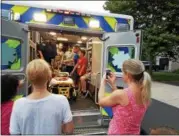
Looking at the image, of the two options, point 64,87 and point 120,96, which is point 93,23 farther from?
point 120,96

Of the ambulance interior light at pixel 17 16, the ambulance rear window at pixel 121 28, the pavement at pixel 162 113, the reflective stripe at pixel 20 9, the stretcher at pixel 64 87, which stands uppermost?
the reflective stripe at pixel 20 9

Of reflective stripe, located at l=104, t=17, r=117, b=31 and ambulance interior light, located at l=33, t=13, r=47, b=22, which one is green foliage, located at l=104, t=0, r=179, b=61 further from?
ambulance interior light, located at l=33, t=13, r=47, b=22

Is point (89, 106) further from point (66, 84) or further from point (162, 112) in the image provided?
point (162, 112)

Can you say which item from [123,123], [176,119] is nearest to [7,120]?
[123,123]

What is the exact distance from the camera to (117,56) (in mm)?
5172

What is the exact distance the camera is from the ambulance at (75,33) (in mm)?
4270

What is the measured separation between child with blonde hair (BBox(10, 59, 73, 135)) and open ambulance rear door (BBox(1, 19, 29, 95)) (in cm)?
183

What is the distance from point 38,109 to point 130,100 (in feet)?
2.74

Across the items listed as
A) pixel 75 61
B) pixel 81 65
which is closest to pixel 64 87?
pixel 81 65

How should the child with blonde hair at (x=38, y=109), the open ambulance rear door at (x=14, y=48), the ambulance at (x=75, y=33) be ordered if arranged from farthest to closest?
the ambulance at (x=75, y=33) → the open ambulance rear door at (x=14, y=48) → the child with blonde hair at (x=38, y=109)

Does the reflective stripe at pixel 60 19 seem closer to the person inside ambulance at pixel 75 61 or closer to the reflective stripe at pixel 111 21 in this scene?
the reflective stripe at pixel 111 21

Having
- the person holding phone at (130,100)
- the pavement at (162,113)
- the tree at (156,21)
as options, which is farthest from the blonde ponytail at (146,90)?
the tree at (156,21)

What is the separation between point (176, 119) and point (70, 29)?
4.21 metres

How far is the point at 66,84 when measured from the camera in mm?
7012
